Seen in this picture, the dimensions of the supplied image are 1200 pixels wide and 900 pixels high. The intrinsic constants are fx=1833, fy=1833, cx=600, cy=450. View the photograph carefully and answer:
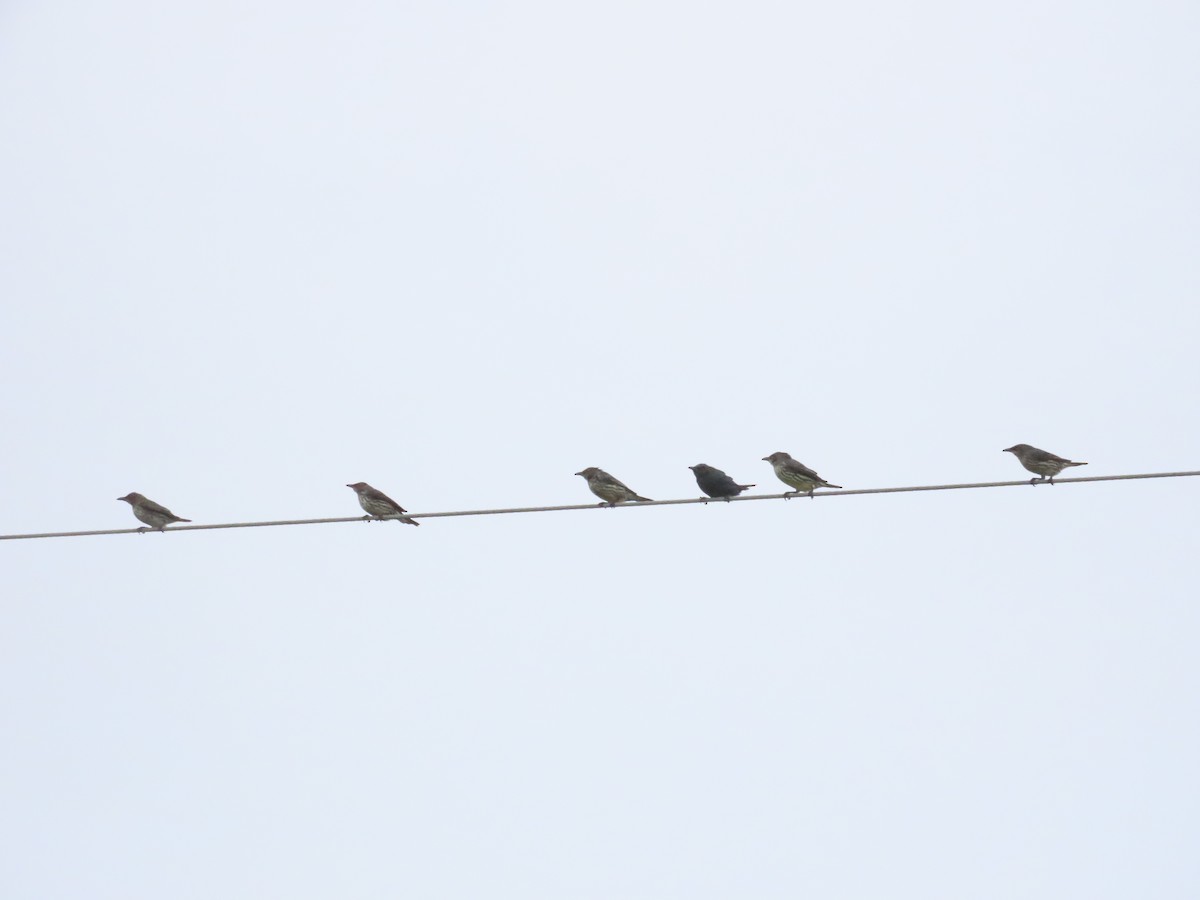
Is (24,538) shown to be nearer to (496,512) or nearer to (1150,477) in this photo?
(496,512)

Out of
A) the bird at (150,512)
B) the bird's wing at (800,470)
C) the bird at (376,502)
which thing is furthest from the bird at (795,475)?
the bird at (150,512)

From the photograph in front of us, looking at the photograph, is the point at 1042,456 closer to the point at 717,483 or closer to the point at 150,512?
the point at 717,483

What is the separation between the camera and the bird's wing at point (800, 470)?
19391 millimetres

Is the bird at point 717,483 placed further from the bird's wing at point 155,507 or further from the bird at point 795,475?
the bird's wing at point 155,507

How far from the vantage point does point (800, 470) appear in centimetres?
1948

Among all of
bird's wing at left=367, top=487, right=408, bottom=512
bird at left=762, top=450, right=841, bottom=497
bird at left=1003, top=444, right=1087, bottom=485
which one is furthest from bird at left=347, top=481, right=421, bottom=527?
bird at left=1003, top=444, right=1087, bottom=485

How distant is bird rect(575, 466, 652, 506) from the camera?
19.6 m

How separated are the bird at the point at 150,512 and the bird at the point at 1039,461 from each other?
31.6ft

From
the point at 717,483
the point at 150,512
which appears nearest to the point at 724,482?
the point at 717,483

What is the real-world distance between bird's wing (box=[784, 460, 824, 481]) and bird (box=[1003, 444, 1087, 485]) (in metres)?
2.09

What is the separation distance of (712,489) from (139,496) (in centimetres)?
684

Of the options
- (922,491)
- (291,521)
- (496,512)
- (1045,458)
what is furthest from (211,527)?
(1045,458)

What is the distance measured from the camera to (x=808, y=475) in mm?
19422

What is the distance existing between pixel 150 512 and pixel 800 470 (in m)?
7.71
